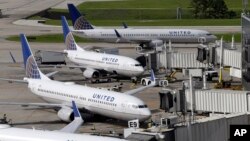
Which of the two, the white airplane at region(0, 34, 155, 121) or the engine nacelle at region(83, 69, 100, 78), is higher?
the white airplane at region(0, 34, 155, 121)

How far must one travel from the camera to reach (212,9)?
195125 mm

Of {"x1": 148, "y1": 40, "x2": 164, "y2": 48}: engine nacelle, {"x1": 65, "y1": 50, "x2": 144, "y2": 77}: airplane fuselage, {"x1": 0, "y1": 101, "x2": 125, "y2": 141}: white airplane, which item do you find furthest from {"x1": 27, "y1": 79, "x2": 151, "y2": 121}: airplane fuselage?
{"x1": 148, "y1": 40, "x2": 164, "y2": 48}: engine nacelle

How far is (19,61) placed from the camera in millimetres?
127250

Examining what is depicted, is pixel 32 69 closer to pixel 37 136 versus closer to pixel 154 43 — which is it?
pixel 37 136

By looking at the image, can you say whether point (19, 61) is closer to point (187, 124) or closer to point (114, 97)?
point (114, 97)

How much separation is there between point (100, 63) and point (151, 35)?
117 ft

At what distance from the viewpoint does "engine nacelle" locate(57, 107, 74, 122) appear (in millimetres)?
75875

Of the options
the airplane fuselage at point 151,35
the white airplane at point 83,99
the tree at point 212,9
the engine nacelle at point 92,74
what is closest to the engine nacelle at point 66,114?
the white airplane at point 83,99

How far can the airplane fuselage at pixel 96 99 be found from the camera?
2810 inches

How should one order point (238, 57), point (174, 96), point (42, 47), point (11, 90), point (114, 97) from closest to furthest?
point (174, 96)
point (238, 57)
point (114, 97)
point (11, 90)
point (42, 47)

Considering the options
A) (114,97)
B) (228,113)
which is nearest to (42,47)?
(114,97)

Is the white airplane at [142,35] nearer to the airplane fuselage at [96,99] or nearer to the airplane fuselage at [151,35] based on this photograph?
the airplane fuselage at [151,35]

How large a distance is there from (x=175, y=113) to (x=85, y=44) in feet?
322

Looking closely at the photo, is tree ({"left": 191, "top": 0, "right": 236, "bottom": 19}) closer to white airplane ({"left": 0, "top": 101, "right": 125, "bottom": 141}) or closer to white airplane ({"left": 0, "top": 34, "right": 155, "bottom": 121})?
white airplane ({"left": 0, "top": 34, "right": 155, "bottom": 121})
